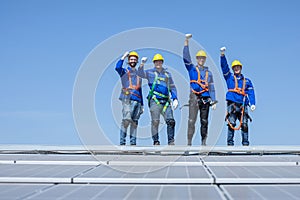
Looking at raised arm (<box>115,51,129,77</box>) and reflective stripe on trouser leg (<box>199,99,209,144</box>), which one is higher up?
raised arm (<box>115,51,129,77</box>)

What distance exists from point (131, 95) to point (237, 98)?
2.03m

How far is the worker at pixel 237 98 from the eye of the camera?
334 inches

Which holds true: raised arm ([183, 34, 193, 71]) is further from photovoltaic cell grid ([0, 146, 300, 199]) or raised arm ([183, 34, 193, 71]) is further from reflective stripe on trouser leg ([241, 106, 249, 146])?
photovoltaic cell grid ([0, 146, 300, 199])

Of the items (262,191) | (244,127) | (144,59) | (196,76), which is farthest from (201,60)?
(262,191)

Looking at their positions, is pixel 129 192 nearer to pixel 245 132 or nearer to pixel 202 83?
pixel 202 83

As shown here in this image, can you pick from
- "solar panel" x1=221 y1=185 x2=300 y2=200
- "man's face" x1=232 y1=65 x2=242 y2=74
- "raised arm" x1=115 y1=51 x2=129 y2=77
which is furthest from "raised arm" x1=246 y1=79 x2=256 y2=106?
"solar panel" x1=221 y1=185 x2=300 y2=200

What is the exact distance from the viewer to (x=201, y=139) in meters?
8.14

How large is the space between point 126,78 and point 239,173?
439 cm

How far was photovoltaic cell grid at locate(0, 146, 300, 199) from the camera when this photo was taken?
2.86 m

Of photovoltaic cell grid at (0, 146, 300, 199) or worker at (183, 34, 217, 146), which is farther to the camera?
worker at (183, 34, 217, 146)

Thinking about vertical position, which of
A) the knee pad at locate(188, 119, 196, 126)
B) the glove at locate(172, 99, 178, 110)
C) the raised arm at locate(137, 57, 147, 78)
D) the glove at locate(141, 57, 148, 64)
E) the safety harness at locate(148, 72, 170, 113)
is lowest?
the knee pad at locate(188, 119, 196, 126)

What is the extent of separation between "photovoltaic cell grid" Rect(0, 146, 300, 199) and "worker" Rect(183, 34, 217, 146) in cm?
341

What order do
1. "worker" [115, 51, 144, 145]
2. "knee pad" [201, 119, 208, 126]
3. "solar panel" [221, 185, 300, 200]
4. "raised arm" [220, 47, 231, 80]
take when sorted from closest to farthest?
"solar panel" [221, 185, 300, 200], "worker" [115, 51, 144, 145], "knee pad" [201, 119, 208, 126], "raised arm" [220, 47, 231, 80]

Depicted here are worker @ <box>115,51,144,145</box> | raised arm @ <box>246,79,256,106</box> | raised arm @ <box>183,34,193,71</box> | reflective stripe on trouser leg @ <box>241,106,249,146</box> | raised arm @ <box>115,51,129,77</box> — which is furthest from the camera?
raised arm @ <box>246,79,256,106</box>
